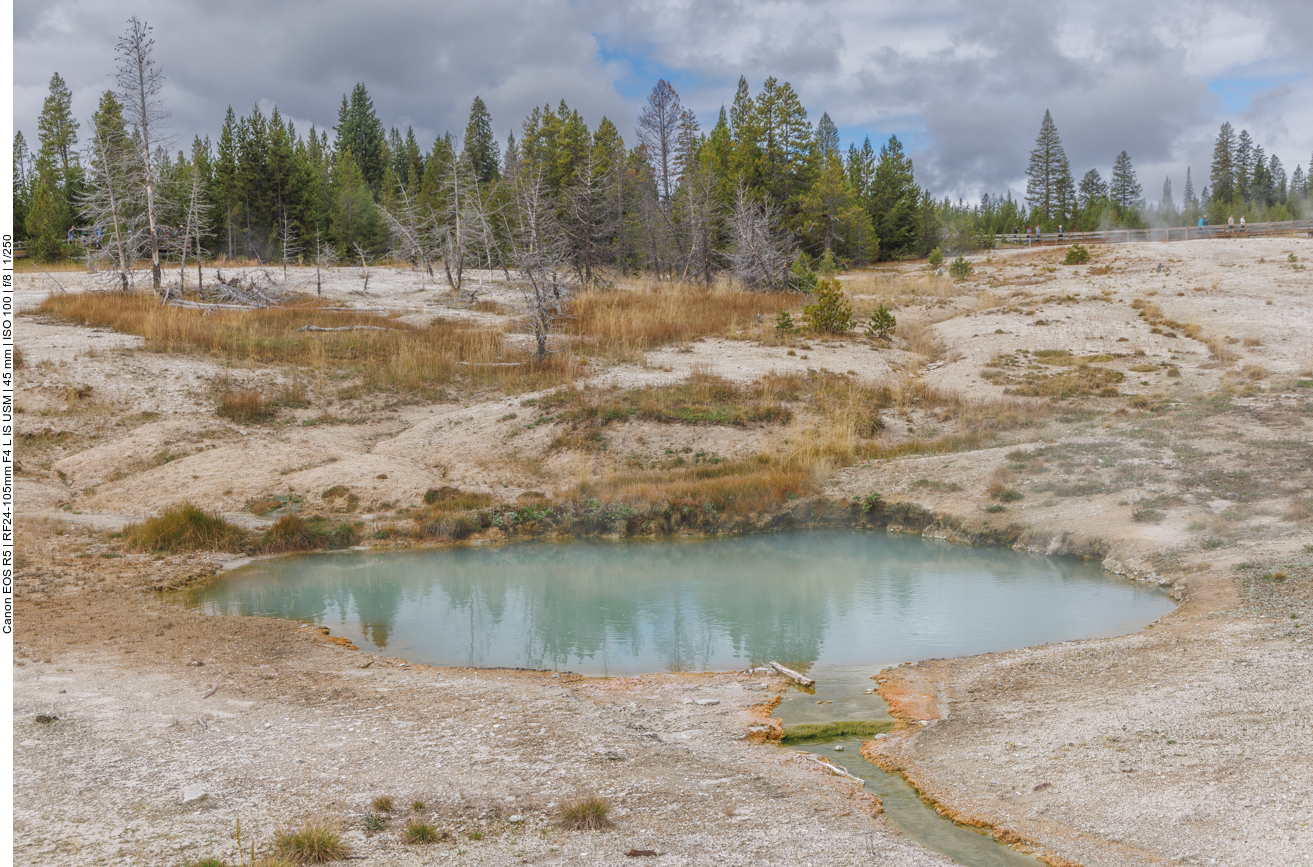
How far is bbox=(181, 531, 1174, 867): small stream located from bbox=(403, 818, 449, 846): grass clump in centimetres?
321

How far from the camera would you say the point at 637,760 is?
6852 millimetres

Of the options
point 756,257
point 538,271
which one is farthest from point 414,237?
point 756,257

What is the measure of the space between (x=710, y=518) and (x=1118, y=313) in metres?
22.8

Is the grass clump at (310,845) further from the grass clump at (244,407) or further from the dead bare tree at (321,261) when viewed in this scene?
the dead bare tree at (321,261)

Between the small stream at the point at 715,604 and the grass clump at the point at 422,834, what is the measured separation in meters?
3.21

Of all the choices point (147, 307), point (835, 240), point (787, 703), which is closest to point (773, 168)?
point (835, 240)

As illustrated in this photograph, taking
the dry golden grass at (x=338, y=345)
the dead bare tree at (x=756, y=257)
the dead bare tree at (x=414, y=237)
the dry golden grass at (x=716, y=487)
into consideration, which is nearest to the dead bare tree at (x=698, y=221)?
the dead bare tree at (x=756, y=257)

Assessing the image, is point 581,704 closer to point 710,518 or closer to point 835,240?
point 710,518

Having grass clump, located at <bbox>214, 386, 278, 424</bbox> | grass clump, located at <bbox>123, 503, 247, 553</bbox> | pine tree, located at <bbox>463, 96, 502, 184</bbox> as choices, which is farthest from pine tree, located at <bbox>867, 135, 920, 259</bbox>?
grass clump, located at <bbox>123, 503, 247, 553</bbox>

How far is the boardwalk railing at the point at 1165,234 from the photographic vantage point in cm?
6022

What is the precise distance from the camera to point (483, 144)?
7875cm

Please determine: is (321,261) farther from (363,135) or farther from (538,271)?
(363,135)

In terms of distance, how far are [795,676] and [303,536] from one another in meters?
9.89

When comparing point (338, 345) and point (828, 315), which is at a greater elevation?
point (828, 315)
